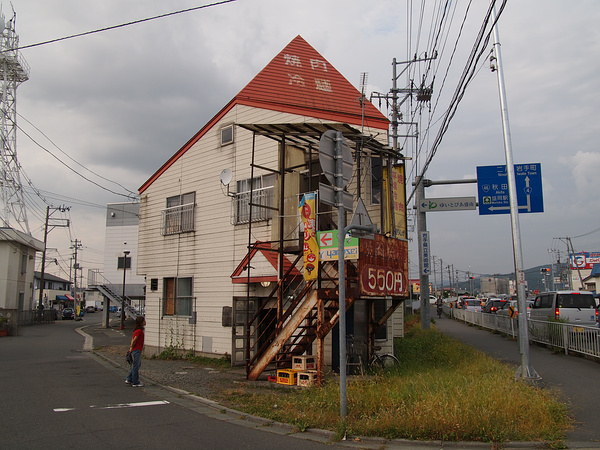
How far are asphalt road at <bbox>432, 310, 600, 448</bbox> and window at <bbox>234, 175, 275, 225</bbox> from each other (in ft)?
29.7

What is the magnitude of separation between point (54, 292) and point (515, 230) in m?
82.7

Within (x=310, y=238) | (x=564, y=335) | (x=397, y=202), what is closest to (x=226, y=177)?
(x=310, y=238)

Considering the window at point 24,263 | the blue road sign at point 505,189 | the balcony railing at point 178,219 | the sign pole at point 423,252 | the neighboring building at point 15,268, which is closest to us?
the blue road sign at point 505,189

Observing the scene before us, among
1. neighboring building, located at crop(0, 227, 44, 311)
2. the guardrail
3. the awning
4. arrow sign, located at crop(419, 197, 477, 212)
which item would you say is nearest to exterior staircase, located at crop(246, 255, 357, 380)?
the awning

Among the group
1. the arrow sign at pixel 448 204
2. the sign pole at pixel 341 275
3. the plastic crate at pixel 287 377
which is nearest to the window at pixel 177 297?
the plastic crate at pixel 287 377

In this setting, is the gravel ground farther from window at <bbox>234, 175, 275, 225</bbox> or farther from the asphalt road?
the asphalt road

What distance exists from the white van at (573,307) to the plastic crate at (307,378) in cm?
1264

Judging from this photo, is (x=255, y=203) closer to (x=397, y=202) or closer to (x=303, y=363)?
(x=397, y=202)

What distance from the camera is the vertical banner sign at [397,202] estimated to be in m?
12.1

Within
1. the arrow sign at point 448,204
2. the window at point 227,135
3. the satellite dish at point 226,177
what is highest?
the window at point 227,135

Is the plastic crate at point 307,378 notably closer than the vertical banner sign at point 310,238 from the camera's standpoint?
Yes

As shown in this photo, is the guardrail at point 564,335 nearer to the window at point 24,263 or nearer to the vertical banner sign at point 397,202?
the vertical banner sign at point 397,202

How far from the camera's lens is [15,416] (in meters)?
7.96

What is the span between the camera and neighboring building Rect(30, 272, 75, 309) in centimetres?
6744
